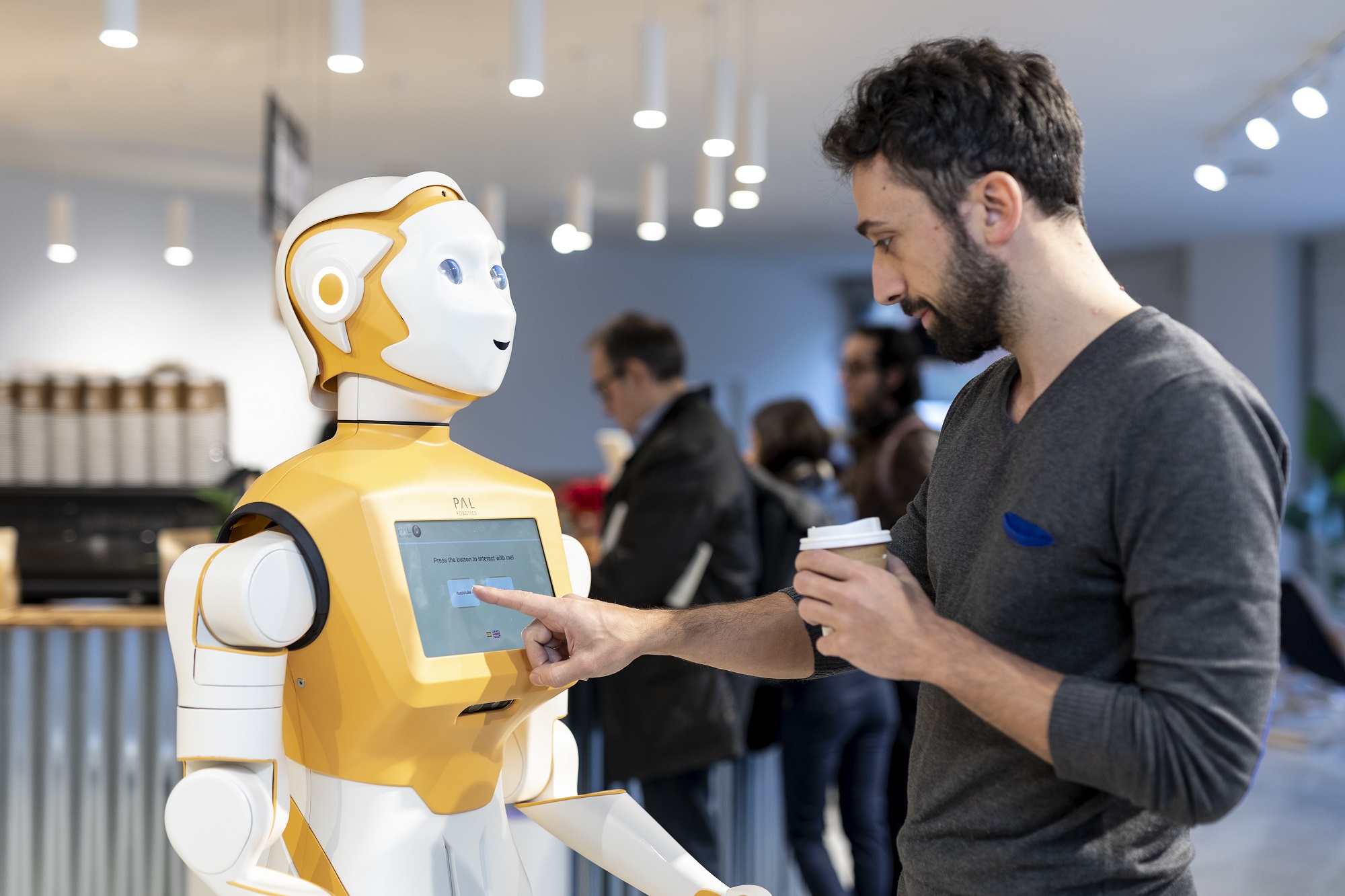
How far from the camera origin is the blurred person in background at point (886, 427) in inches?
123

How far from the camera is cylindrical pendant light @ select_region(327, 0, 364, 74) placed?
3139 millimetres

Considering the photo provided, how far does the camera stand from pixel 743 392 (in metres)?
12.7

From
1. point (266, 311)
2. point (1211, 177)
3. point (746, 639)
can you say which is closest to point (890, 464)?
point (746, 639)

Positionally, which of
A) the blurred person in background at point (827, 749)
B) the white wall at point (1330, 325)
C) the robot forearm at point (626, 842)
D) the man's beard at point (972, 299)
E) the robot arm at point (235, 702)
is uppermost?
the white wall at point (1330, 325)

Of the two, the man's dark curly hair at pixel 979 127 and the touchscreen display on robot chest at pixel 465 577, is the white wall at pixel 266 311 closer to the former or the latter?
the touchscreen display on robot chest at pixel 465 577

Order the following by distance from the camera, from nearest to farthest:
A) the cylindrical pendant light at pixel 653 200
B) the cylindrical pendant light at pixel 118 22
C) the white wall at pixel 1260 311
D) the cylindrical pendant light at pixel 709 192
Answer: the cylindrical pendant light at pixel 118 22
the cylindrical pendant light at pixel 709 192
the cylindrical pendant light at pixel 653 200
the white wall at pixel 1260 311

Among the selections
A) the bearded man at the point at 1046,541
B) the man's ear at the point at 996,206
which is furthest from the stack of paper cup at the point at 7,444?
the man's ear at the point at 996,206

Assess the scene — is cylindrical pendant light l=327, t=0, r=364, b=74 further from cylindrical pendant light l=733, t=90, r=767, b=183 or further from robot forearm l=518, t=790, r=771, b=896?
robot forearm l=518, t=790, r=771, b=896

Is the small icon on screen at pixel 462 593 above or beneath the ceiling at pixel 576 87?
beneath

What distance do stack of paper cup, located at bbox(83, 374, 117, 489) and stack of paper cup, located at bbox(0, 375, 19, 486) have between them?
222mm

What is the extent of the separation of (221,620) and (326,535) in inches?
5.7

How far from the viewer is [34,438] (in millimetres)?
3707

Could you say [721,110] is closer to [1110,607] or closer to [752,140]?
[752,140]

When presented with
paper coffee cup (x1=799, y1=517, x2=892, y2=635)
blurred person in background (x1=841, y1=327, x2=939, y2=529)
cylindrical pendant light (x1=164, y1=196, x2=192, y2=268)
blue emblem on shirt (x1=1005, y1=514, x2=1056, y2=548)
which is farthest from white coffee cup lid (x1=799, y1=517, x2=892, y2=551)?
cylindrical pendant light (x1=164, y1=196, x2=192, y2=268)
